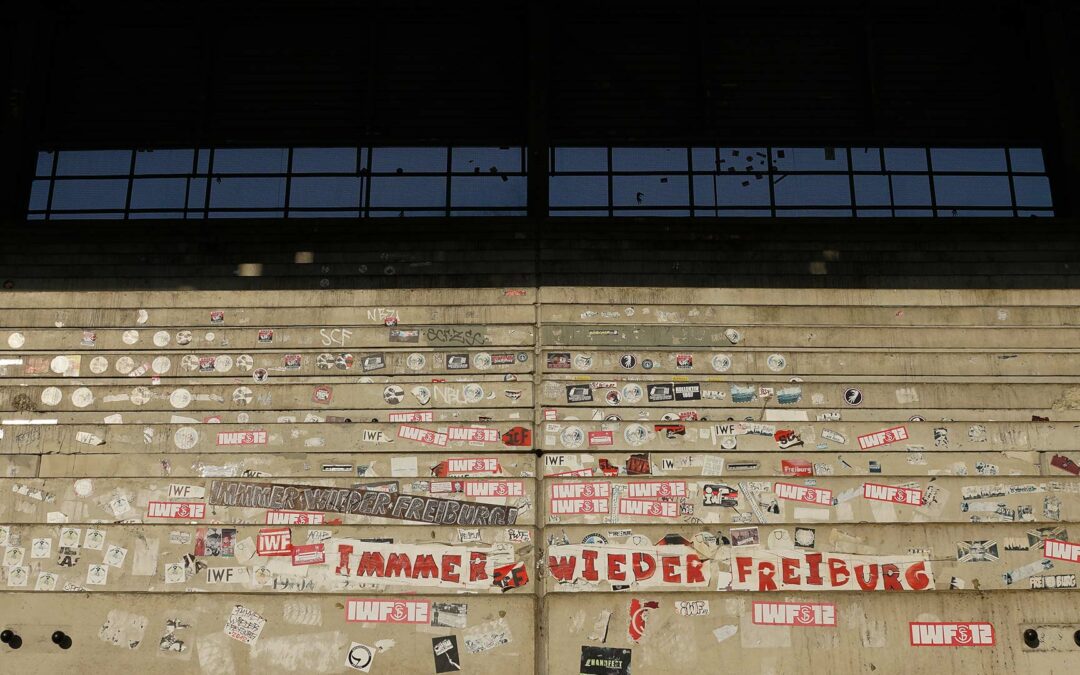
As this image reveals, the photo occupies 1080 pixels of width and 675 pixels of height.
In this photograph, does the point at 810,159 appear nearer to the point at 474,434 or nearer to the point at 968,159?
the point at 968,159

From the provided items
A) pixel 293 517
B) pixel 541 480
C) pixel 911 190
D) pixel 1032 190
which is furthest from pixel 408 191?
pixel 1032 190

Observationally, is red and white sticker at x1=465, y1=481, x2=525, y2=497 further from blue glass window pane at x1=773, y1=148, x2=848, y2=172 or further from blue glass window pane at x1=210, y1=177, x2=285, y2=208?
blue glass window pane at x1=773, y1=148, x2=848, y2=172

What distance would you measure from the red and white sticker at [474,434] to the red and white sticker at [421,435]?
12 cm

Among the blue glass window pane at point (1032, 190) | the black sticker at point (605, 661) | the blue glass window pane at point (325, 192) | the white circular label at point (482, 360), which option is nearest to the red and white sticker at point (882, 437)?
the black sticker at point (605, 661)

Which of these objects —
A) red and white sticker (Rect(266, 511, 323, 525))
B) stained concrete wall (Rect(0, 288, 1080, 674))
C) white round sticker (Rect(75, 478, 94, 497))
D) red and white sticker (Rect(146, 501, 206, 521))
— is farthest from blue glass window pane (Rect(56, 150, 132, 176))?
red and white sticker (Rect(266, 511, 323, 525))

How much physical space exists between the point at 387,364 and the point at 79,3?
7.34 m

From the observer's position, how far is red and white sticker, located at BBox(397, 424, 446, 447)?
29.8 feet

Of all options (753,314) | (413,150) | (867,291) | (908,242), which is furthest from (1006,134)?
(413,150)

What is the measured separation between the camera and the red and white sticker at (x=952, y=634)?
24.9 feet

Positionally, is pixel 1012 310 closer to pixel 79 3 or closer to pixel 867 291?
pixel 867 291

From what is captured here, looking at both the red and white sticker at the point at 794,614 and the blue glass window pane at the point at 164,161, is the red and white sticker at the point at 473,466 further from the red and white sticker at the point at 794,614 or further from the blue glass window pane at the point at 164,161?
the blue glass window pane at the point at 164,161

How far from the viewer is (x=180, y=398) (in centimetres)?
952

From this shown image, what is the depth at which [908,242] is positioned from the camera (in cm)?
1061

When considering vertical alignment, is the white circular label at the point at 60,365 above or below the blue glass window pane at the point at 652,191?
below
